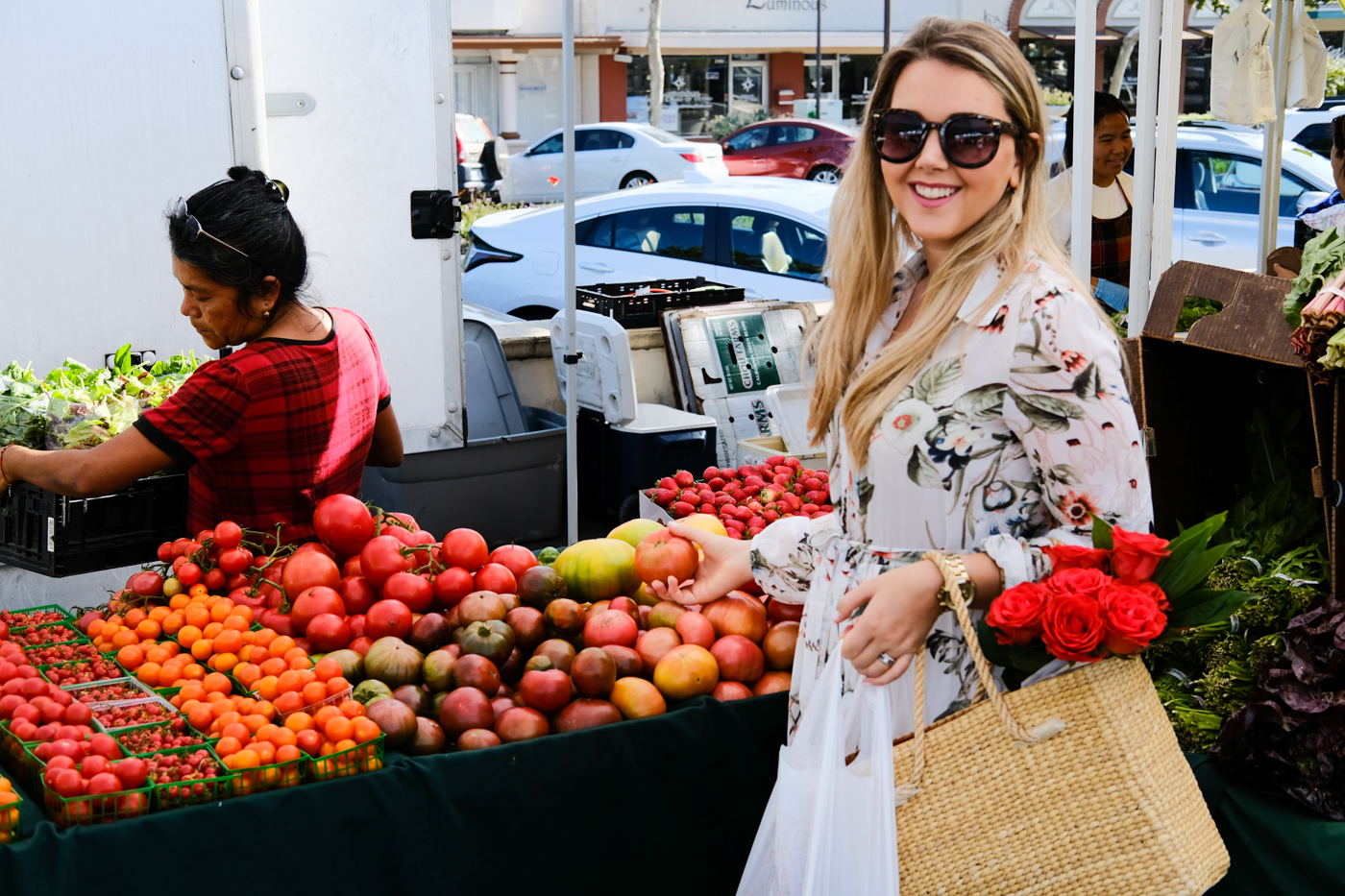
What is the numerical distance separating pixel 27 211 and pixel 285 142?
3.06 feet

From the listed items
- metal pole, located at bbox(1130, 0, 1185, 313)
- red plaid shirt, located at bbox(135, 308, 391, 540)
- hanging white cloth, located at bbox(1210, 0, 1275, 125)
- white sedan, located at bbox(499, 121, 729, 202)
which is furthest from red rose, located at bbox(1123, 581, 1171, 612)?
white sedan, located at bbox(499, 121, 729, 202)

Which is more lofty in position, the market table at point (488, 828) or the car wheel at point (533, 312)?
the car wheel at point (533, 312)

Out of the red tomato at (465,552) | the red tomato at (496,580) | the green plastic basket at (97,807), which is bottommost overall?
the green plastic basket at (97,807)

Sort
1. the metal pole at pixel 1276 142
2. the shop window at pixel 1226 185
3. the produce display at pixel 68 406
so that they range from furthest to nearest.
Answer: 1. the shop window at pixel 1226 185
2. the metal pole at pixel 1276 142
3. the produce display at pixel 68 406

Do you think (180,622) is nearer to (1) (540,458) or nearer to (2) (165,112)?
(2) (165,112)

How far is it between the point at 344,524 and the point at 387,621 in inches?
13.6

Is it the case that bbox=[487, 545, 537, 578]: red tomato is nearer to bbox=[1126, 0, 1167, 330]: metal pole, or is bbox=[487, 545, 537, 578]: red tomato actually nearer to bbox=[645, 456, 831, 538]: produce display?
bbox=[645, 456, 831, 538]: produce display

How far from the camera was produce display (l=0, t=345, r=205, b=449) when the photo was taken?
9.84ft

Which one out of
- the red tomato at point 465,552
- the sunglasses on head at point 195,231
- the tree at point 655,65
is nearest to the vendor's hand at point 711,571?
the red tomato at point 465,552

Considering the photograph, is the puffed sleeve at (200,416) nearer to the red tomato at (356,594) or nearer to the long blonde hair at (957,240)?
the red tomato at (356,594)

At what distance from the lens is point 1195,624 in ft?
6.07

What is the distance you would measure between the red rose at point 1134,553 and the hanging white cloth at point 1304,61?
4386 mm

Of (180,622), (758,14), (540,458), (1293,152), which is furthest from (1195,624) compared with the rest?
(758,14)

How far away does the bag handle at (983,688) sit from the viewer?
5.49 feet
